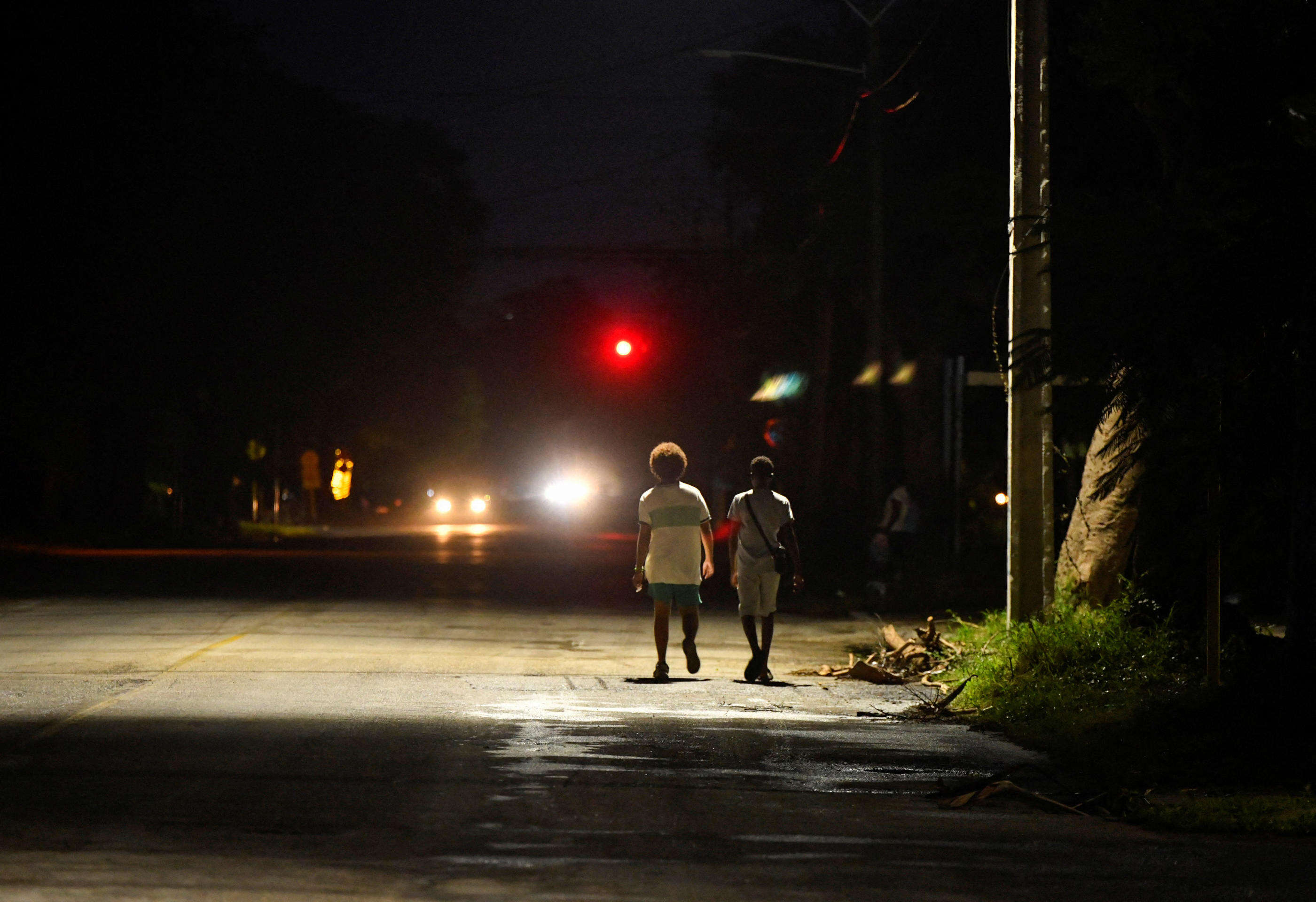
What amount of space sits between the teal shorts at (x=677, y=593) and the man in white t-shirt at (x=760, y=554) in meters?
0.38

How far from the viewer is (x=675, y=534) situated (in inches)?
537

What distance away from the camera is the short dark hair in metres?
13.7

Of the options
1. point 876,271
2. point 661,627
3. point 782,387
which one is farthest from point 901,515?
point 782,387

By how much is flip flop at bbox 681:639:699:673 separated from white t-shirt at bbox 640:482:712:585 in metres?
0.51

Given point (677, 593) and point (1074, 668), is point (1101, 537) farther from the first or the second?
point (677, 593)

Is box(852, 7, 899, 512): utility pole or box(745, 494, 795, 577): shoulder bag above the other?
box(852, 7, 899, 512): utility pole

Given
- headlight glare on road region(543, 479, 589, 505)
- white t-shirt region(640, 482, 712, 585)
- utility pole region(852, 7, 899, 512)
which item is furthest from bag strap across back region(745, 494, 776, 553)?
headlight glare on road region(543, 479, 589, 505)

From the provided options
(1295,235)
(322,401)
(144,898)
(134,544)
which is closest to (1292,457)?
(1295,235)

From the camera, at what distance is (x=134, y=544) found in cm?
3897

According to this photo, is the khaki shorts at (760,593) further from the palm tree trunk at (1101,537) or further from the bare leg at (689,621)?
the palm tree trunk at (1101,537)

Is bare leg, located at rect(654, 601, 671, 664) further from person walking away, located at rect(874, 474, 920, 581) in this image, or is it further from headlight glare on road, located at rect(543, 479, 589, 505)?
headlight glare on road, located at rect(543, 479, 589, 505)

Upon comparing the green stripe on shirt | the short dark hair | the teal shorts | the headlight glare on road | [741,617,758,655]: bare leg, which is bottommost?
[741,617,758,655]: bare leg

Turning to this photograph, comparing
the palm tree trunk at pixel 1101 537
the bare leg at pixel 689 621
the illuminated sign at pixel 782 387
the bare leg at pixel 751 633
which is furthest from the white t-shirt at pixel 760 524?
the illuminated sign at pixel 782 387

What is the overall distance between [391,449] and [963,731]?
252 ft
